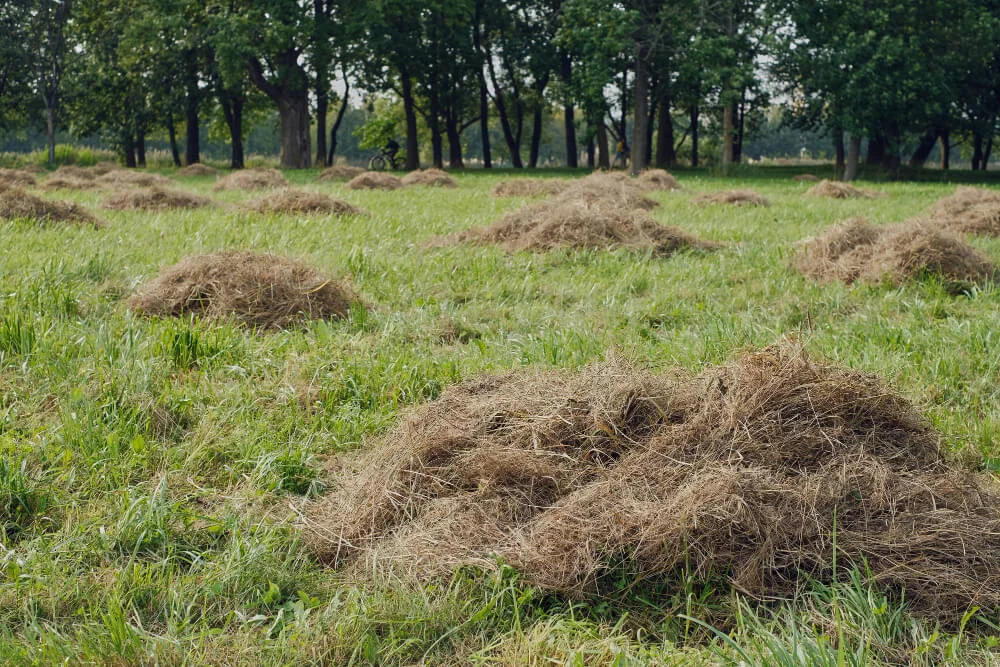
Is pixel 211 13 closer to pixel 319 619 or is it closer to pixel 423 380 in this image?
pixel 423 380

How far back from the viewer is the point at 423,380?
4.39 meters

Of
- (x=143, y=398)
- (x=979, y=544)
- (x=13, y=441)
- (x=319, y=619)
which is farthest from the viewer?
(x=143, y=398)

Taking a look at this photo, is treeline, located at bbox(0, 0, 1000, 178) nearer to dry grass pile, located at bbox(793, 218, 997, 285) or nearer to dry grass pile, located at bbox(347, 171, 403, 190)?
dry grass pile, located at bbox(347, 171, 403, 190)

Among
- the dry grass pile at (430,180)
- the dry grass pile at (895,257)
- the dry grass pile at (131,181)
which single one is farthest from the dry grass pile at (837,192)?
the dry grass pile at (131,181)

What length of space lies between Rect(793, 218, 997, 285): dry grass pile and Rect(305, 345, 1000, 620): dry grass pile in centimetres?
405

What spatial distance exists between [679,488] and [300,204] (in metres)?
9.33

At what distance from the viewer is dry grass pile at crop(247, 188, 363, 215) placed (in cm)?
1109

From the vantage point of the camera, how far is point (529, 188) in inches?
622

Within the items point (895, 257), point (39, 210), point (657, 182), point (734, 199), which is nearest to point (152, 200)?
point (39, 210)

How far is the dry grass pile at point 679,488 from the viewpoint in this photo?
2.56 meters

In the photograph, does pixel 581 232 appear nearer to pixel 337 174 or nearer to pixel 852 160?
pixel 337 174

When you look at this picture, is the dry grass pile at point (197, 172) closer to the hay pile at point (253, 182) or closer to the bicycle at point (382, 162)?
the hay pile at point (253, 182)

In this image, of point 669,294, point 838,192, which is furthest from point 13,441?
point 838,192

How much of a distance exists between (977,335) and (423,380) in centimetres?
324
